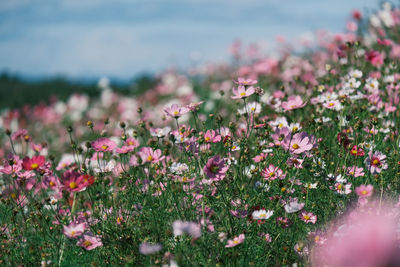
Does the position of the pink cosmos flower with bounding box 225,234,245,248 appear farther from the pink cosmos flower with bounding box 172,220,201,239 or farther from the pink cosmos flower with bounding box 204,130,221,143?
the pink cosmos flower with bounding box 204,130,221,143

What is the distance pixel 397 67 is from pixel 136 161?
2.32m

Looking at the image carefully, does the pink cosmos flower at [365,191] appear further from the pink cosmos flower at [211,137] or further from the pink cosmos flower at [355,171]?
the pink cosmos flower at [211,137]

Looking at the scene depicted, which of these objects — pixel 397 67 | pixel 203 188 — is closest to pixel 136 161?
pixel 203 188

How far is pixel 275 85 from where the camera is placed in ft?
18.8

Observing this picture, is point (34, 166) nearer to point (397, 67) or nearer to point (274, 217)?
point (274, 217)

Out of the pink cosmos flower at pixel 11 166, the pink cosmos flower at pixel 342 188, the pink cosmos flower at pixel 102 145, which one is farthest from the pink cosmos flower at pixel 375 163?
the pink cosmos flower at pixel 11 166

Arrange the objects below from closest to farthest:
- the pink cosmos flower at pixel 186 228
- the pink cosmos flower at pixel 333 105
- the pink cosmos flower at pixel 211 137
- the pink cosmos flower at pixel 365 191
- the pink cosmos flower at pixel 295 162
Result: the pink cosmos flower at pixel 186 228, the pink cosmos flower at pixel 365 191, the pink cosmos flower at pixel 295 162, the pink cosmos flower at pixel 211 137, the pink cosmos flower at pixel 333 105

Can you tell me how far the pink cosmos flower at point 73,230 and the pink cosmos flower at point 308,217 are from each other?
964 millimetres

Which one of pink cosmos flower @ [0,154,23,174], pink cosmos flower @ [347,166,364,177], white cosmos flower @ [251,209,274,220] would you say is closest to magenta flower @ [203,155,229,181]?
white cosmos flower @ [251,209,274,220]

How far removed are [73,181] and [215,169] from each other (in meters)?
0.62

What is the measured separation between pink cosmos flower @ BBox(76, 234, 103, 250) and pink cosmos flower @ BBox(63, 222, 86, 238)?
0.19 ft

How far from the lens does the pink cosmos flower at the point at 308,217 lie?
1.81 m

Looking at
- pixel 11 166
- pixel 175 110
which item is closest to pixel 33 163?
pixel 11 166

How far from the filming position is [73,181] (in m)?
1.74
